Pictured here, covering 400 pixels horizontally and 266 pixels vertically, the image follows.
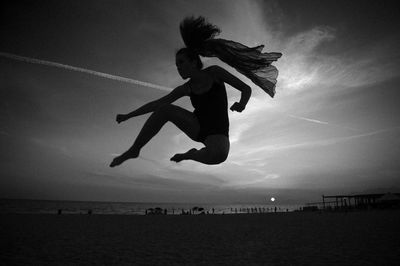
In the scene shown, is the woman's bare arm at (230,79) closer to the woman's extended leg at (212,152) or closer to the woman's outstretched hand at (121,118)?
the woman's extended leg at (212,152)

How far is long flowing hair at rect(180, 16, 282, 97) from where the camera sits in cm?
269

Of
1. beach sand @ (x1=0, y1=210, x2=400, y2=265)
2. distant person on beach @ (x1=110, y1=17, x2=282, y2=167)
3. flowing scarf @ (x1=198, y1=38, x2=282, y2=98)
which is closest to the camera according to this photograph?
distant person on beach @ (x1=110, y1=17, x2=282, y2=167)

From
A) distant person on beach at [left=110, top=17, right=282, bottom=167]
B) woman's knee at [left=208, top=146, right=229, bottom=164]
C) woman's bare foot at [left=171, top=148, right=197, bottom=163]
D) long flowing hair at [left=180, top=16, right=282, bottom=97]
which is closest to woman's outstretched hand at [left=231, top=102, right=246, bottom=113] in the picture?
distant person on beach at [left=110, top=17, right=282, bottom=167]

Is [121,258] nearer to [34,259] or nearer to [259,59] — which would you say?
[34,259]

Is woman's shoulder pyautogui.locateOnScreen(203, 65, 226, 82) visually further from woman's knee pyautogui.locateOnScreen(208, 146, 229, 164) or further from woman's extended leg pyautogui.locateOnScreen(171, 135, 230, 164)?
woman's knee pyautogui.locateOnScreen(208, 146, 229, 164)

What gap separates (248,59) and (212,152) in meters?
1.20

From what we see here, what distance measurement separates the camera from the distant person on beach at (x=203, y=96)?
234 centimetres

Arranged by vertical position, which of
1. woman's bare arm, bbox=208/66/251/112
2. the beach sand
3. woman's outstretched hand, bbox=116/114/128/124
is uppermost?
woman's bare arm, bbox=208/66/251/112

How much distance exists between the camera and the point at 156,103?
2602mm

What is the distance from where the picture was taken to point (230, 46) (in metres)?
2.84

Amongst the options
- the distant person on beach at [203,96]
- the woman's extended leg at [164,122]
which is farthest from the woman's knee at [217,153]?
the woman's extended leg at [164,122]

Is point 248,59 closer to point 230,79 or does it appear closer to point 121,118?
point 230,79

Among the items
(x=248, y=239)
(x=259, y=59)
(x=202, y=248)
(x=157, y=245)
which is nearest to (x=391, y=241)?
(x=248, y=239)

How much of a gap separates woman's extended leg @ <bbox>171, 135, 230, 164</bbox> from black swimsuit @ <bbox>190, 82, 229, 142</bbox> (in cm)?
7
